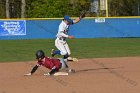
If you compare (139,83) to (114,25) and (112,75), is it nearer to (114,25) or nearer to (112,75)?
(112,75)

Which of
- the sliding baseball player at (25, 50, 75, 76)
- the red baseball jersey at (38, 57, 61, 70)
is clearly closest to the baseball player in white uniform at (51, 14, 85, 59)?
the sliding baseball player at (25, 50, 75, 76)

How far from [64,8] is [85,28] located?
10095 millimetres

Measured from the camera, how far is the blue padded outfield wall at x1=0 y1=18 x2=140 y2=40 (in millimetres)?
37438

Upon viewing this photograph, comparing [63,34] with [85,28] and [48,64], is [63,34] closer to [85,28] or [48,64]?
[48,64]

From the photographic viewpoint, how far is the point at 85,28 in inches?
1507

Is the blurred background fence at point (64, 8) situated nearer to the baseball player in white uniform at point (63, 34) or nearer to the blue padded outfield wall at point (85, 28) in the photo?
the blue padded outfield wall at point (85, 28)

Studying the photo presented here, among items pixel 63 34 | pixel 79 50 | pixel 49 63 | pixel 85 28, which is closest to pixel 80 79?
pixel 49 63

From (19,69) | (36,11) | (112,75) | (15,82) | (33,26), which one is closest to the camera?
(15,82)

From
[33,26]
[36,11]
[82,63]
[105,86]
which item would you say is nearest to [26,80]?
[105,86]

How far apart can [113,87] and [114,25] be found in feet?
88.5

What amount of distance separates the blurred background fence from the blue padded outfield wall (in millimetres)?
2701


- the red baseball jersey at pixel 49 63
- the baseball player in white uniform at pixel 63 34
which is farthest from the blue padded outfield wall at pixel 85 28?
the red baseball jersey at pixel 49 63

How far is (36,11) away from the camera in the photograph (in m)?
46.4

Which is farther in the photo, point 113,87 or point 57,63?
point 57,63
